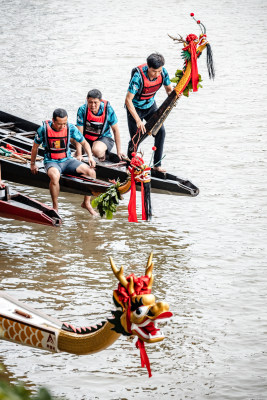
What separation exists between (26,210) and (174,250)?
1.48 meters

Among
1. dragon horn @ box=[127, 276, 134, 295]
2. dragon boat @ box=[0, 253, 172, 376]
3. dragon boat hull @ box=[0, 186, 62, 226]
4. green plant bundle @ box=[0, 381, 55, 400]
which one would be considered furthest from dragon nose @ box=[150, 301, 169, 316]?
dragon boat hull @ box=[0, 186, 62, 226]

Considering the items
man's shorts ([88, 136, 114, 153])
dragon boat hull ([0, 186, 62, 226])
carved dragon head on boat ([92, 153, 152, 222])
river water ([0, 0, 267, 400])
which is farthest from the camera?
man's shorts ([88, 136, 114, 153])

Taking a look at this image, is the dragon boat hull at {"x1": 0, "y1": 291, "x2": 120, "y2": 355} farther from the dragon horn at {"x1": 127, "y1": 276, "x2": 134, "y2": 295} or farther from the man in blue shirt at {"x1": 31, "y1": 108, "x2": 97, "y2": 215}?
the man in blue shirt at {"x1": 31, "y1": 108, "x2": 97, "y2": 215}

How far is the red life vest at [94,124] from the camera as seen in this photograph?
8.67 metres

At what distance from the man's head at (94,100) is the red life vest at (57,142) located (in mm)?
544

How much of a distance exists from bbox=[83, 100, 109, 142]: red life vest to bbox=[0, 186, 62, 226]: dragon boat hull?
1.42 meters

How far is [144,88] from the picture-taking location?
859 centimetres

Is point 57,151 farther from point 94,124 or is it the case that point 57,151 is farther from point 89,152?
point 94,124

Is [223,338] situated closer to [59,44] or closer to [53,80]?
[53,80]

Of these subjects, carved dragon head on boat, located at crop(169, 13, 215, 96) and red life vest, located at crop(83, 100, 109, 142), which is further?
red life vest, located at crop(83, 100, 109, 142)

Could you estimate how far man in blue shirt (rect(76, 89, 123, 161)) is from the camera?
8.55m

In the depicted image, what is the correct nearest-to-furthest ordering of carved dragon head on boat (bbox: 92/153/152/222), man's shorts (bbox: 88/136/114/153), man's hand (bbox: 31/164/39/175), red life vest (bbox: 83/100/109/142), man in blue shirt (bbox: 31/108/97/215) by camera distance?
carved dragon head on boat (bbox: 92/153/152/222)
man in blue shirt (bbox: 31/108/97/215)
man's hand (bbox: 31/164/39/175)
red life vest (bbox: 83/100/109/142)
man's shorts (bbox: 88/136/114/153)

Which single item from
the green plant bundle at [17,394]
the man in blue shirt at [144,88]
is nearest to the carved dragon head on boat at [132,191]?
the man in blue shirt at [144,88]

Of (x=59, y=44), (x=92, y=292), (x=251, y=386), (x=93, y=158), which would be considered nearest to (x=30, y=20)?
(x=59, y=44)
